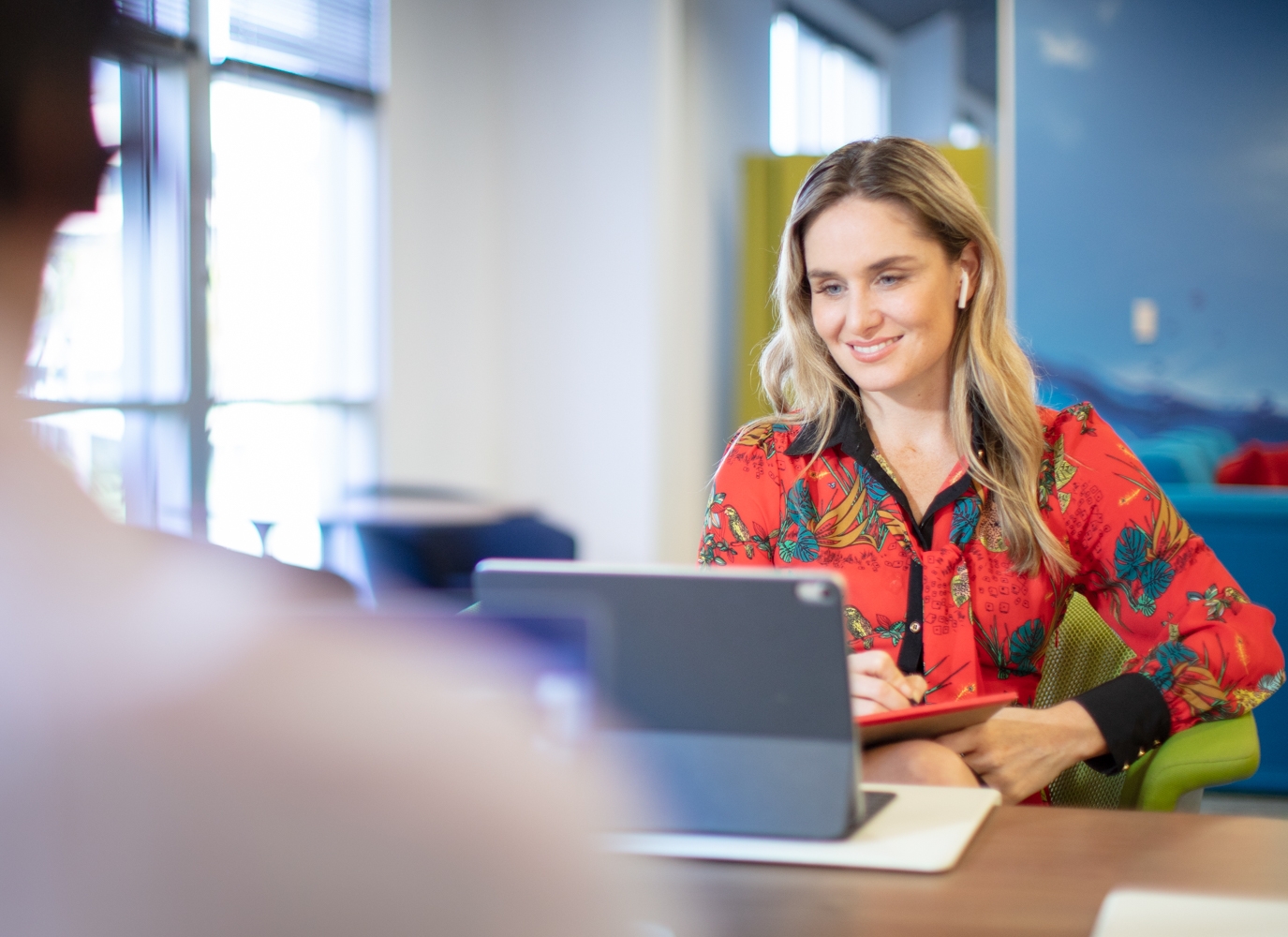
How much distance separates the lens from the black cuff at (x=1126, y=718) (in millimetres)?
1472

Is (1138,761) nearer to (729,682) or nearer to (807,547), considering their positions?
(807,547)

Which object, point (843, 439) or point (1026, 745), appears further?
point (843, 439)

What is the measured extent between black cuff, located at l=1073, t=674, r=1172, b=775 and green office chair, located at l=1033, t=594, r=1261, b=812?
0.08ft

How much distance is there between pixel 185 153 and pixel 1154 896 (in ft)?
2.59

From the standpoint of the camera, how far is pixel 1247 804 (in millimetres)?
3357

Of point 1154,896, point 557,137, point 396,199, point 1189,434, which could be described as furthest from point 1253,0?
point 1154,896

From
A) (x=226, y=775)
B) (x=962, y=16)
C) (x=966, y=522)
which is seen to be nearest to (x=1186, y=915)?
(x=226, y=775)

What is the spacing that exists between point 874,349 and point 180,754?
1.61 metres

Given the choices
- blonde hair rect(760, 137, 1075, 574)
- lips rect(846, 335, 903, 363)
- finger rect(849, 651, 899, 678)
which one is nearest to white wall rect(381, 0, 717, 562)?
blonde hair rect(760, 137, 1075, 574)

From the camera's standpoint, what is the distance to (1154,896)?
81 centimetres

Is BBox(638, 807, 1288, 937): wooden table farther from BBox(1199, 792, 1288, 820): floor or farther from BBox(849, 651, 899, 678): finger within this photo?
BBox(1199, 792, 1288, 820): floor

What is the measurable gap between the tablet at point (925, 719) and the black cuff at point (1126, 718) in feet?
1.05

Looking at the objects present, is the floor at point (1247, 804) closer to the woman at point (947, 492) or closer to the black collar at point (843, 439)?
the woman at point (947, 492)

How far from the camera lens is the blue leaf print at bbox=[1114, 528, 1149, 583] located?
163 centimetres
